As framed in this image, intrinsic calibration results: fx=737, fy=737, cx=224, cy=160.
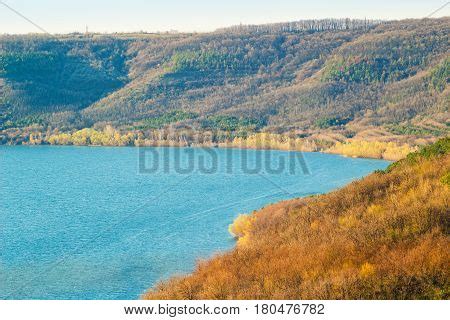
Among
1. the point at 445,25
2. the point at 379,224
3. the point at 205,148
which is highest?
the point at 445,25

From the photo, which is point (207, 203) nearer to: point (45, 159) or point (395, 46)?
point (45, 159)

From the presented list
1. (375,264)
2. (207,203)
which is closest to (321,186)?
(207,203)

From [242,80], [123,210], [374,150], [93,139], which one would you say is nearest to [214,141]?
[93,139]

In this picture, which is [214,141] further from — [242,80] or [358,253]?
[358,253]

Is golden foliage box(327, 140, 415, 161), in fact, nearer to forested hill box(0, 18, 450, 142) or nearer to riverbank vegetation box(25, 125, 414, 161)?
riverbank vegetation box(25, 125, 414, 161)

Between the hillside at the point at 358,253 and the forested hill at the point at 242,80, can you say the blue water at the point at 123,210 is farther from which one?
the forested hill at the point at 242,80

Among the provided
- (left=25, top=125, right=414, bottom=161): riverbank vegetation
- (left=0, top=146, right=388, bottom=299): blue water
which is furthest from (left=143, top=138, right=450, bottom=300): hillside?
(left=25, top=125, right=414, bottom=161): riverbank vegetation
